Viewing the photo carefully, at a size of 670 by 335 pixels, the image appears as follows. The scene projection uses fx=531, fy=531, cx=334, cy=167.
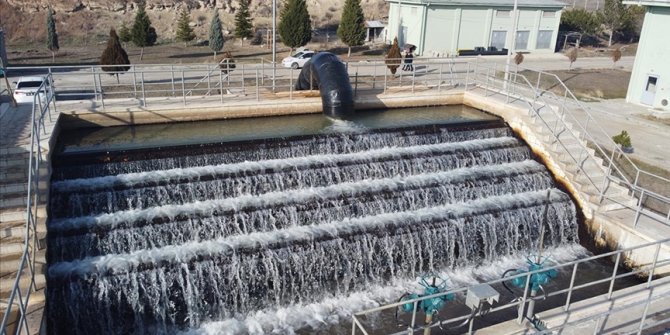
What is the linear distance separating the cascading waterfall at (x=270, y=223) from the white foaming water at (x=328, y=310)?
0.20 meters

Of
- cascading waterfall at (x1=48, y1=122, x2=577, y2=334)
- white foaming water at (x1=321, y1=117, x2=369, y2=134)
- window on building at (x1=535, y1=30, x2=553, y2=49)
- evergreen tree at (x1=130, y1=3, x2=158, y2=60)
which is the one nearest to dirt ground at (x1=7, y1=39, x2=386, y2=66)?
evergreen tree at (x1=130, y1=3, x2=158, y2=60)

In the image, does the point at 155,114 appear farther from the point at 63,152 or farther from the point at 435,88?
the point at 435,88

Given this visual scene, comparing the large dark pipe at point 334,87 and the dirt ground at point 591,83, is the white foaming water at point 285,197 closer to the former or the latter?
the large dark pipe at point 334,87

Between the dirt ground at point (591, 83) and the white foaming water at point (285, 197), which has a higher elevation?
the dirt ground at point (591, 83)

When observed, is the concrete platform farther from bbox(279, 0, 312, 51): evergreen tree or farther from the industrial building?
bbox(279, 0, 312, 51): evergreen tree

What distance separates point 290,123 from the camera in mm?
18969

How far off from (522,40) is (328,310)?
44.0m

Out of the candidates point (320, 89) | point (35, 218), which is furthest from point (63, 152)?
point (320, 89)

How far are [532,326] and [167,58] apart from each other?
35.5 metres

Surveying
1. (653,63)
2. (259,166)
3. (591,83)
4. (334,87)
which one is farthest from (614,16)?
(259,166)

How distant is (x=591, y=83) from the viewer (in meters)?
32.9

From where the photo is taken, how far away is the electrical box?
8203mm

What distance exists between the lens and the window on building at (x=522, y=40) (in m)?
49.2

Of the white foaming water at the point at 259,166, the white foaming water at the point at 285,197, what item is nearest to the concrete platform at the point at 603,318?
the white foaming water at the point at 285,197
